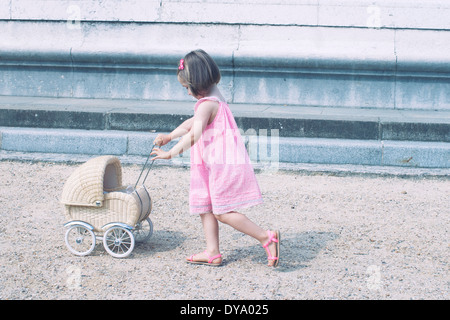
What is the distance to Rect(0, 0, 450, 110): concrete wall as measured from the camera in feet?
23.7

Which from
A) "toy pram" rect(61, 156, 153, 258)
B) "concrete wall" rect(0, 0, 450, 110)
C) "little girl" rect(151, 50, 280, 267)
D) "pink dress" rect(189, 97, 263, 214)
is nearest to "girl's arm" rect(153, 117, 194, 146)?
"little girl" rect(151, 50, 280, 267)

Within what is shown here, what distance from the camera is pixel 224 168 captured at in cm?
325

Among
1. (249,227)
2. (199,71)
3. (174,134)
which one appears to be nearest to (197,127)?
(174,134)

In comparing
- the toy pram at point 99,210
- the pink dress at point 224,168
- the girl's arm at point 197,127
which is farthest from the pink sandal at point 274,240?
the toy pram at point 99,210

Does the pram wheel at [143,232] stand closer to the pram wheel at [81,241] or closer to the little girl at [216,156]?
the pram wheel at [81,241]

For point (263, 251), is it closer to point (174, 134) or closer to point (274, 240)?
point (274, 240)

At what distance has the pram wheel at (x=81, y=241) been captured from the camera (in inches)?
134

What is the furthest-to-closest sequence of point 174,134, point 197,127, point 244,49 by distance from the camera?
point 244,49
point 174,134
point 197,127

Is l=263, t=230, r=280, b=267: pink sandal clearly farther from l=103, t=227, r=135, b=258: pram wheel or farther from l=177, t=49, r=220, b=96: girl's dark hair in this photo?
l=177, t=49, r=220, b=96: girl's dark hair

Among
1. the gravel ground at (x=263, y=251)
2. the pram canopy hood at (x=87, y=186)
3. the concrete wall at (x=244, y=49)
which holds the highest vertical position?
the concrete wall at (x=244, y=49)

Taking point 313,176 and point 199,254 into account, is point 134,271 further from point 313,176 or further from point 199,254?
point 313,176

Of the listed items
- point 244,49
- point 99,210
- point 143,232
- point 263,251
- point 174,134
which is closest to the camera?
point 174,134

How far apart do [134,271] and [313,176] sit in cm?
264

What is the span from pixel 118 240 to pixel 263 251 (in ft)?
2.91
